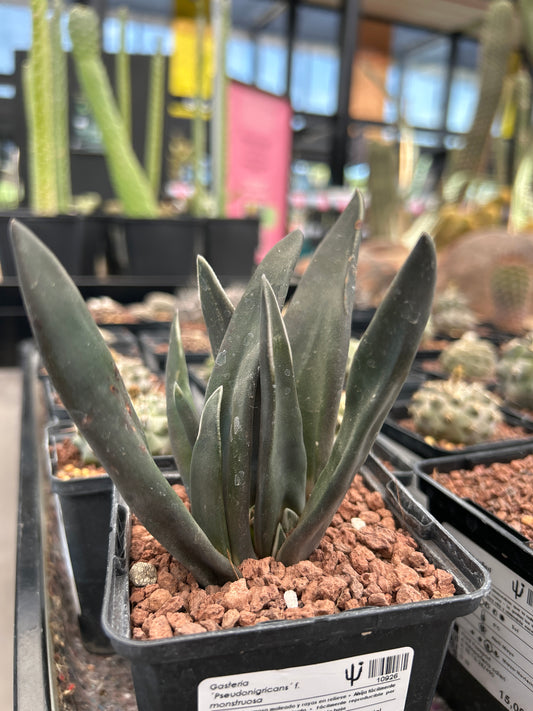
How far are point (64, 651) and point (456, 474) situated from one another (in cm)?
41

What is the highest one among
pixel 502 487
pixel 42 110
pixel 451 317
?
pixel 42 110

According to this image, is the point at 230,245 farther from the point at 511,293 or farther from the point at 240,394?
the point at 240,394

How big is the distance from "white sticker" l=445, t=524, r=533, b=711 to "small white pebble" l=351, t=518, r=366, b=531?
107 mm

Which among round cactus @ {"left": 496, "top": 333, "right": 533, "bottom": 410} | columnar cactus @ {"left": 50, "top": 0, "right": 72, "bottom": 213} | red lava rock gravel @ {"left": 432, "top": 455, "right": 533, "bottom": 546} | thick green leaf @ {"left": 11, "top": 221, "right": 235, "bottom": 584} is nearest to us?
thick green leaf @ {"left": 11, "top": 221, "right": 235, "bottom": 584}

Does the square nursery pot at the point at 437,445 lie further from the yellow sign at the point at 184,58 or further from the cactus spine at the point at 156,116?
the yellow sign at the point at 184,58

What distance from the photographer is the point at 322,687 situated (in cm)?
34

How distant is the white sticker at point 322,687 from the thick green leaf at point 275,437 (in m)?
0.09

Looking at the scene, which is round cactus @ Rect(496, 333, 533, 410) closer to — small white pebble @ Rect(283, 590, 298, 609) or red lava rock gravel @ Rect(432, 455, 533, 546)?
red lava rock gravel @ Rect(432, 455, 533, 546)

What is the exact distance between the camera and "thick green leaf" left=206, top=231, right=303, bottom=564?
0.37 meters

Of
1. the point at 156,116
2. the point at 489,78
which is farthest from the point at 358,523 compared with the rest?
the point at 489,78

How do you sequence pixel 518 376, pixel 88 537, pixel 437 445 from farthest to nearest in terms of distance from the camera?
Answer: pixel 518 376
pixel 437 445
pixel 88 537

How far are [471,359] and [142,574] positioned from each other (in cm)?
101

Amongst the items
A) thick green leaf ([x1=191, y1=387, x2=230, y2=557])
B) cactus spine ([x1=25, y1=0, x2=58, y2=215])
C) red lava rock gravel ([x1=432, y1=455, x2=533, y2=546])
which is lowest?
red lava rock gravel ([x1=432, y1=455, x2=533, y2=546])

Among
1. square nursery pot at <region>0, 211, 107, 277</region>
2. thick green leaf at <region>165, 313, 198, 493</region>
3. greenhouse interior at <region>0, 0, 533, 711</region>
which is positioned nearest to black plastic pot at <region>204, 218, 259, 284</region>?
square nursery pot at <region>0, 211, 107, 277</region>
